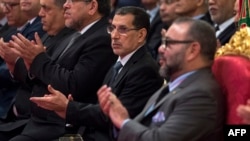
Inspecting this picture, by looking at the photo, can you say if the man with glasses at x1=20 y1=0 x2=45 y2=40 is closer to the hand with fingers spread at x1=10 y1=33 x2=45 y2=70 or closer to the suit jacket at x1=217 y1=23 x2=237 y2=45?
the hand with fingers spread at x1=10 y1=33 x2=45 y2=70

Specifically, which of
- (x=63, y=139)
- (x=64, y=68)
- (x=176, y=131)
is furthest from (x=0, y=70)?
(x=176, y=131)

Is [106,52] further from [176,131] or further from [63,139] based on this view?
[176,131]

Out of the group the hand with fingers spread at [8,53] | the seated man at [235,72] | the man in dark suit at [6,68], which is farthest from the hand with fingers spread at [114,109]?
the man in dark suit at [6,68]

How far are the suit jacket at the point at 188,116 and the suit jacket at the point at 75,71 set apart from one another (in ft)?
3.71

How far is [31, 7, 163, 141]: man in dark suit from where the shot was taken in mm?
4255

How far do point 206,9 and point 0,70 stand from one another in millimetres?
1745

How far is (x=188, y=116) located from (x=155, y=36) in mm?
2657

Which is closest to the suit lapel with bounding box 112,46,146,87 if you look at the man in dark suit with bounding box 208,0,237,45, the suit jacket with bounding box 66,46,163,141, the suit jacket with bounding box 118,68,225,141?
the suit jacket with bounding box 66,46,163,141

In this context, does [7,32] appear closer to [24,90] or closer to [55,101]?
[24,90]

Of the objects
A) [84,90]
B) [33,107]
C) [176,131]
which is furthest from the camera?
[33,107]

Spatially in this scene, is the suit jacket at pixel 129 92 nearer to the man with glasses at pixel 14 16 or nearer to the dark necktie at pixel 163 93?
the dark necktie at pixel 163 93

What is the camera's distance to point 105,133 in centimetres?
444

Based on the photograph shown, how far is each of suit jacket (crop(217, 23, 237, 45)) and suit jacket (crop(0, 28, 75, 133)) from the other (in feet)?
3.90

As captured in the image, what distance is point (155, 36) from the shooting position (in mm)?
5961
